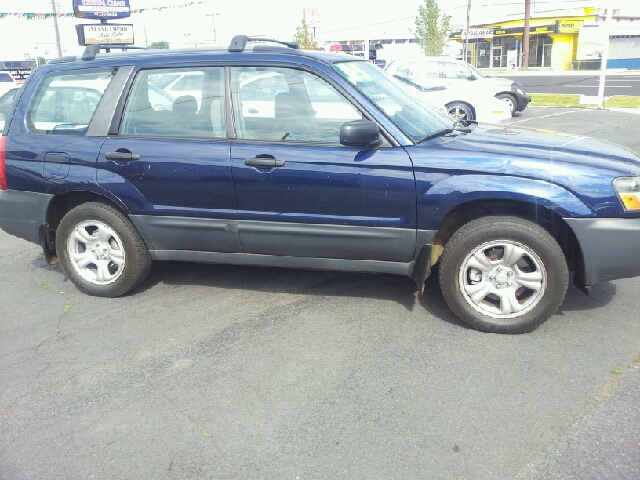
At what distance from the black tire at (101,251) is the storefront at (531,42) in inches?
1962

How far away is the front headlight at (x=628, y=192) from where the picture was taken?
3719mm

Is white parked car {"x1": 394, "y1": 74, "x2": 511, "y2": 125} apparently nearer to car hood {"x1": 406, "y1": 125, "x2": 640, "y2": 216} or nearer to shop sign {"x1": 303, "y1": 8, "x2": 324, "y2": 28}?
car hood {"x1": 406, "y1": 125, "x2": 640, "y2": 216}

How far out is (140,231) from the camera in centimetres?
463

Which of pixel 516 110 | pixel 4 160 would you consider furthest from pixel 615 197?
pixel 516 110

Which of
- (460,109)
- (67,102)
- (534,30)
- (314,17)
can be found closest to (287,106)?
(67,102)

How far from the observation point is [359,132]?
3.86 meters

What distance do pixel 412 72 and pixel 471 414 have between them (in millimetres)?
14078

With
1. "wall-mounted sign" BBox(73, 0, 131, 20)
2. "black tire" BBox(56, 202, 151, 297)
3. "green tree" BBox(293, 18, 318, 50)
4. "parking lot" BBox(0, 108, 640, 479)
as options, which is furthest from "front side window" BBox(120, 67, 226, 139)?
"green tree" BBox(293, 18, 318, 50)

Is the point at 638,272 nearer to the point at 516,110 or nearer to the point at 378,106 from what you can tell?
the point at 378,106

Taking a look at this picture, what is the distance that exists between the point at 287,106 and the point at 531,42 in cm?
5491

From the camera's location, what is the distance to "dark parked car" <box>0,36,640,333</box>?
12.6 feet

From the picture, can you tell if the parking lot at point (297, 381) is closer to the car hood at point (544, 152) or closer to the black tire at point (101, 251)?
the black tire at point (101, 251)

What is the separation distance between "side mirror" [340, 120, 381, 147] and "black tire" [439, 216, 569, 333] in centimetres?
83

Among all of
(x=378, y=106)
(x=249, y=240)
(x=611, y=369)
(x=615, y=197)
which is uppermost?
(x=378, y=106)
